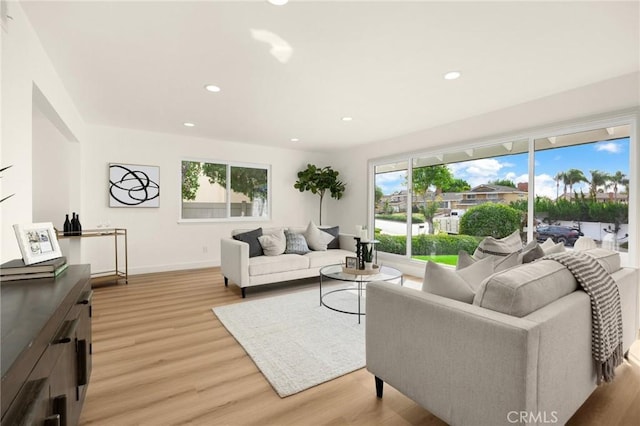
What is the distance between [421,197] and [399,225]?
2.19 ft

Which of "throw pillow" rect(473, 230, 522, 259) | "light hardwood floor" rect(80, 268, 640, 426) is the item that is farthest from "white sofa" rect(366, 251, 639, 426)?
"throw pillow" rect(473, 230, 522, 259)

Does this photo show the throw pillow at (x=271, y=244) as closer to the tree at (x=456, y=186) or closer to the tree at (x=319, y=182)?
the tree at (x=319, y=182)

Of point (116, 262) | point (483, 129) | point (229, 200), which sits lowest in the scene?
point (116, 262)

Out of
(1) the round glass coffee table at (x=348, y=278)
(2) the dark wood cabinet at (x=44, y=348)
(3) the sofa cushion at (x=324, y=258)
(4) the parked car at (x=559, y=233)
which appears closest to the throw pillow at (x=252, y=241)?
(3) the sofa cushion at (x=324, y=258)

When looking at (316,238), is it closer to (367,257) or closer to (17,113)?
(367,257)

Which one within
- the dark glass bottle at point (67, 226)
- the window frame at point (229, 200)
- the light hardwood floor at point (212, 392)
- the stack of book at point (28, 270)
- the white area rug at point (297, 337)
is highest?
the window frame at point (229, 200)

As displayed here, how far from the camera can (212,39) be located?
2.24m

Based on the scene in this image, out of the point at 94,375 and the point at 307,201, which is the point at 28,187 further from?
the point at 307,201

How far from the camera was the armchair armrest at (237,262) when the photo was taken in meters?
3.68

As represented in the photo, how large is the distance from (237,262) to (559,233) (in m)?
3.76

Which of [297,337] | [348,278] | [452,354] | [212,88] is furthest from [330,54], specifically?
[297,337]

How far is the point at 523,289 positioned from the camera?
4.25 feet

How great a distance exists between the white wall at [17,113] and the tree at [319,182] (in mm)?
4369

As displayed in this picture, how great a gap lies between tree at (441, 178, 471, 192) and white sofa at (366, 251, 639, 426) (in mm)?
3120
